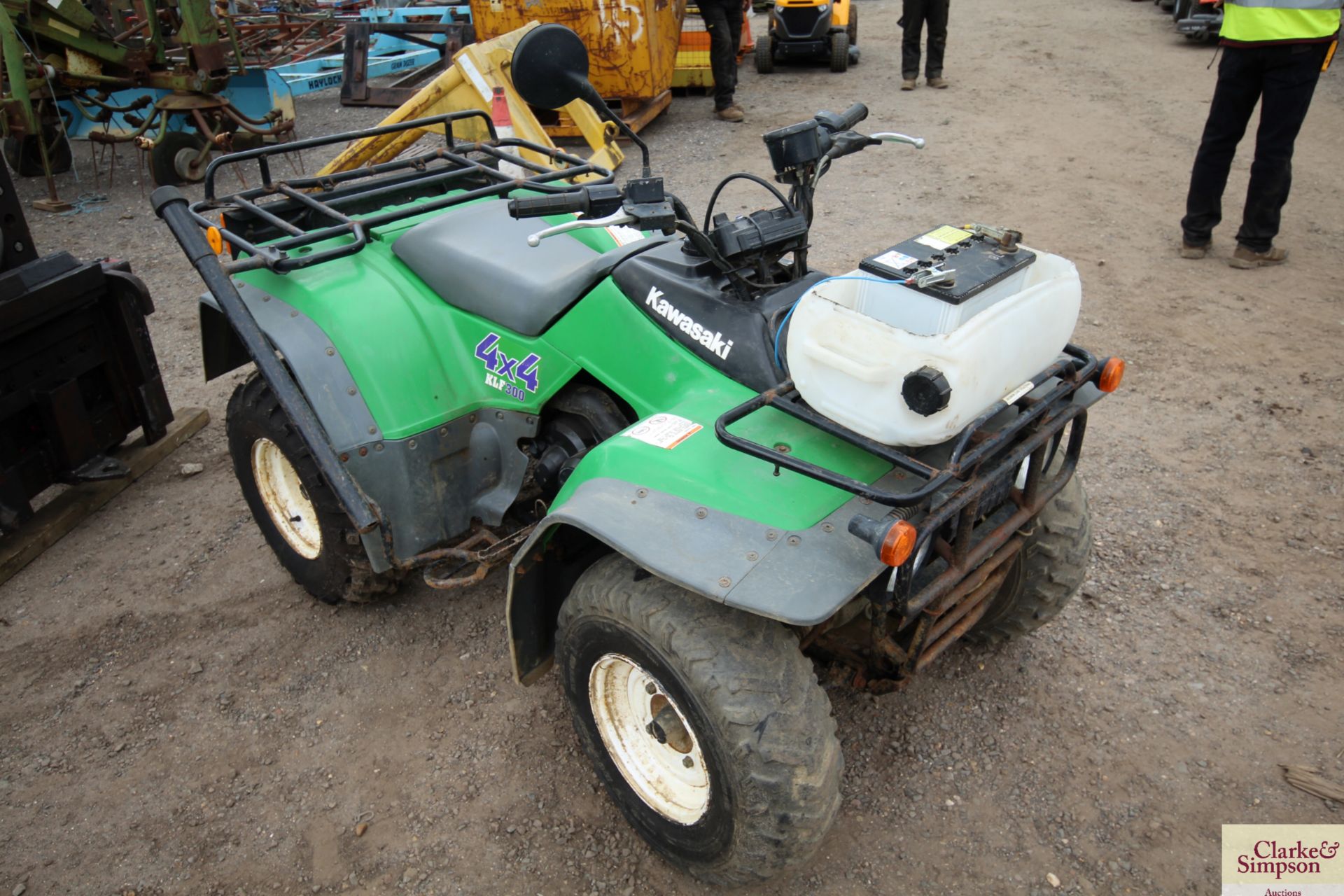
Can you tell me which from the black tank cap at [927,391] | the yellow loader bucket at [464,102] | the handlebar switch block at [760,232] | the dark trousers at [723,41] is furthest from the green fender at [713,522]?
the dark trousers at [723,41]

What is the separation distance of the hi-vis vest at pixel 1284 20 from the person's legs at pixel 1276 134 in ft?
0.27

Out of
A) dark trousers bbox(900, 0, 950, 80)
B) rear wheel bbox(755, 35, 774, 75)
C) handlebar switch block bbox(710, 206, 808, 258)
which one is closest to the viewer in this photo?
handlebar switch block bbox(710, 206, 808, 258)

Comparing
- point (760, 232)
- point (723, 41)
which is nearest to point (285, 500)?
point (760, 232)

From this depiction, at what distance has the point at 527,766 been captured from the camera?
105 inches

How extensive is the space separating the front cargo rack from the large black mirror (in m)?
0.29

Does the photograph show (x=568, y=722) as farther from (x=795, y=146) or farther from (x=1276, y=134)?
(x=1276, y=134)

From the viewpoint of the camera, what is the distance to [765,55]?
11.5 metres

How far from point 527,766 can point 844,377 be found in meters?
1.54

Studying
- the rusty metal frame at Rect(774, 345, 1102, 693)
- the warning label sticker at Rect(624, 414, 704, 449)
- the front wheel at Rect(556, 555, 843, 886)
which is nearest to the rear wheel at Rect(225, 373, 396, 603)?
the front wheel at Rect(556, 555, 843, 886)

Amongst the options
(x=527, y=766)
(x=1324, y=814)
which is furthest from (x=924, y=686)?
(x=527, y=766)

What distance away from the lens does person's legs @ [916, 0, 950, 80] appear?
9.82 m

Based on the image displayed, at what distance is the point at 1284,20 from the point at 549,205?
4.99 meters

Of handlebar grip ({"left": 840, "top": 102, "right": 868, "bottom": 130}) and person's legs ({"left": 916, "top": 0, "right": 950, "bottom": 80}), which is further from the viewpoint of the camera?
person's legs ({"left": 916, "top": 0, "right": 950, "bottom": 80})

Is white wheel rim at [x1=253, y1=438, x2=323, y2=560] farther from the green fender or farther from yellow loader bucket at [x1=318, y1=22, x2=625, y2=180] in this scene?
yellow loader bucket at [x1=318, y1=22, x2=625, y2=180]
